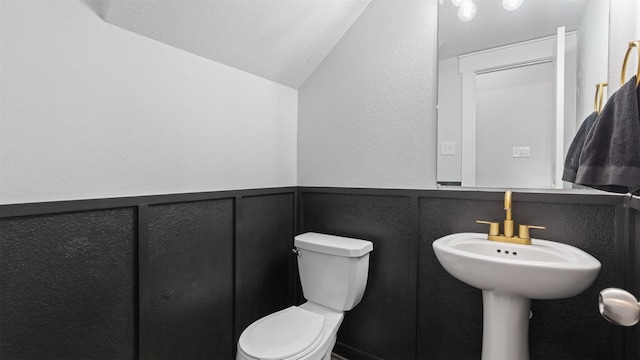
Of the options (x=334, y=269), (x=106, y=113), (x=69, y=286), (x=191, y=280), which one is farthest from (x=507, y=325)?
(x=106, y=113)

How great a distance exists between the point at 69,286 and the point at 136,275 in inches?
9.1

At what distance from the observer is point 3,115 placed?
0.99 m

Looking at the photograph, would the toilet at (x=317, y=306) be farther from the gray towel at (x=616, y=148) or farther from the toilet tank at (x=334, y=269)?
the gray towel at (x=616, y=148)

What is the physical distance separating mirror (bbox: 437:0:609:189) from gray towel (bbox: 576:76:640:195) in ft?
1.53

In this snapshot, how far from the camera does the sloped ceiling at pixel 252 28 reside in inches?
51.2

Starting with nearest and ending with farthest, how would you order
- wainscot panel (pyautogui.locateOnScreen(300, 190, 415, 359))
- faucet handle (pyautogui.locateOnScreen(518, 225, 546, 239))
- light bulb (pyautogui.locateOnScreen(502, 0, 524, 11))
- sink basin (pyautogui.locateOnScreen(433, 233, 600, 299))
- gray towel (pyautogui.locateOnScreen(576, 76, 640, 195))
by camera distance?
1. gray towel (pyautogui.locateOnScreen(576, 76, 640, 195))
2. sink basin (pyautogui.locateOnScreen(433, 233, 600, 299))
3. faucet handle (pyautogui.locateOnScreen(518, 225, 546, 239))
4. light bulb (pyautogui.locateOnScreen(502, 0, 524, 11))
5. wainscot panel (pyautogui.locateOnScreen(300, 190, 415, 359))

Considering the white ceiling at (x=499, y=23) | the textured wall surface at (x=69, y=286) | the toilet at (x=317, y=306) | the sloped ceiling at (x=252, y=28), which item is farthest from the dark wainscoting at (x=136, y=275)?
the white ceiling at (x=499, y=23)

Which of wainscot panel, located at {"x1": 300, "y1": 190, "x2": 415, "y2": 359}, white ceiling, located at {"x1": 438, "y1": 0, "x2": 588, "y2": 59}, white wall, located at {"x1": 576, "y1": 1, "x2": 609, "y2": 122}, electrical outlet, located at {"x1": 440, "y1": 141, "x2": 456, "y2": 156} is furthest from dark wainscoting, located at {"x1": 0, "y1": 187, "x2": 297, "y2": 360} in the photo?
white wall, located at {"x1": 576, "y1": 1, "x2": 609, "y2": 122}

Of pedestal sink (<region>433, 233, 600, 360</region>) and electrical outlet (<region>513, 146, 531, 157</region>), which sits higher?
electrical outlet (<region>513, 146, 531, 157</region>)

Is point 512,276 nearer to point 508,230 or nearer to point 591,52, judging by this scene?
point 508,230

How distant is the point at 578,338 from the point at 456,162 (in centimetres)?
90

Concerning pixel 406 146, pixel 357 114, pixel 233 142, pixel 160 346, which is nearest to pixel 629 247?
pixel 406 146

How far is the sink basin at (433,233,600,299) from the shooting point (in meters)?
1.01

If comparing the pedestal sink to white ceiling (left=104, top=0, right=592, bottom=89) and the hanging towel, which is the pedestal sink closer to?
the hanging towel
